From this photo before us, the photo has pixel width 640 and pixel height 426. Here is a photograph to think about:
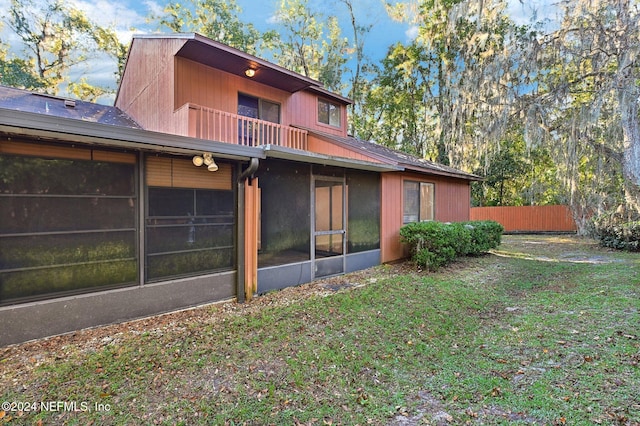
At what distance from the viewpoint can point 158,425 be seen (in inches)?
86.9

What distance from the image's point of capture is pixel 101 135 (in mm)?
3250

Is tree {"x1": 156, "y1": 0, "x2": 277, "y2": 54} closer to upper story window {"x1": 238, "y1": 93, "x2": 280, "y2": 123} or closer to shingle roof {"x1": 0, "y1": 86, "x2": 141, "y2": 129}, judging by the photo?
shingle roof {"x1": 0, "y1": 86, "x2": 141, "y2": 129}

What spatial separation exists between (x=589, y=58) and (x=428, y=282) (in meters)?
8.72

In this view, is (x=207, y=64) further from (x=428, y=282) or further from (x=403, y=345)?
(x=403, y=345)

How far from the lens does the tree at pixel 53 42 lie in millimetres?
15977

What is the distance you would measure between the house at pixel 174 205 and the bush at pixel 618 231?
6492 mm

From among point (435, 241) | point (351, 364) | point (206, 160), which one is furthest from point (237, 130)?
point (351, 364)

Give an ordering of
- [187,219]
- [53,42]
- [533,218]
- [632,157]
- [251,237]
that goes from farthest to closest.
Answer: [533,218] → [53,42] → [632,157] → [251,237] → [187,219]

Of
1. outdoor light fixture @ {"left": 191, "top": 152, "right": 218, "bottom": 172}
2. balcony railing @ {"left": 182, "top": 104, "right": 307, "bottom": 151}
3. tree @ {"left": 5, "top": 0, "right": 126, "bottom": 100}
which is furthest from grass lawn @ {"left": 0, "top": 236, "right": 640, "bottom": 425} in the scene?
tree @ {"left": 5, "top": 0, "right": 126, "bottom": 100}

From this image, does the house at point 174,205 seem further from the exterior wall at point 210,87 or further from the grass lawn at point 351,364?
the grass lawn at point 351,364

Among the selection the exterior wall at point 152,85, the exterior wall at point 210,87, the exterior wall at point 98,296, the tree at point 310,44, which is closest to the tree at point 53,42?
the tree at point 310,44

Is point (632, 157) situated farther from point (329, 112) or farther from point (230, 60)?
point (230, 60)

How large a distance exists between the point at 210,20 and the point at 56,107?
14063 mm

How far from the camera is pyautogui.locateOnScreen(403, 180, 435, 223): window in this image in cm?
858
